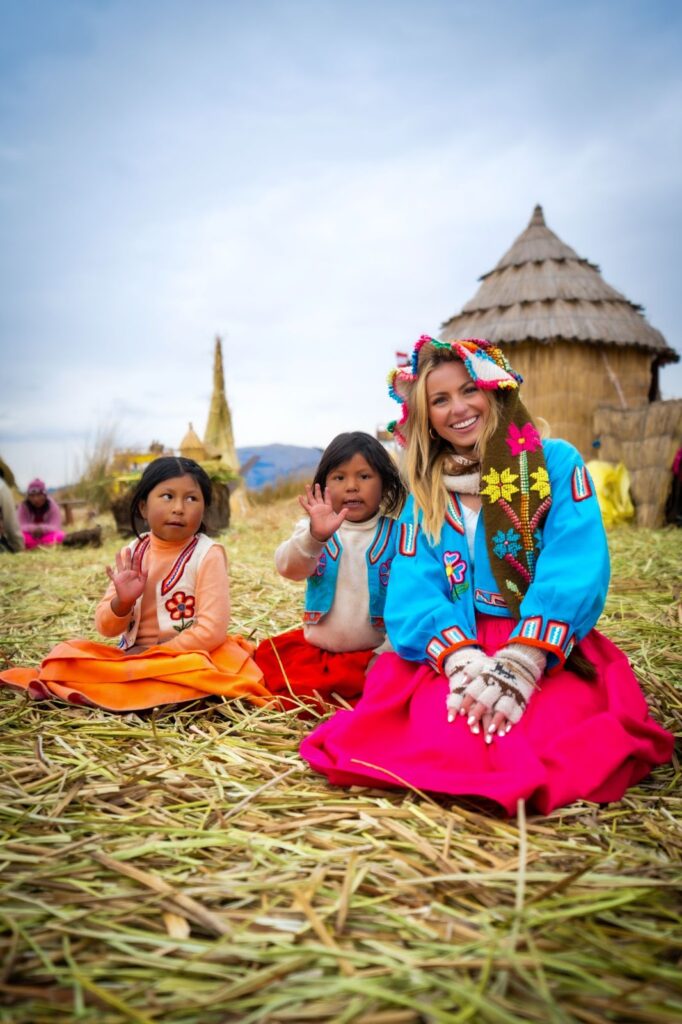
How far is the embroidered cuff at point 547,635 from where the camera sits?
196 centimetres

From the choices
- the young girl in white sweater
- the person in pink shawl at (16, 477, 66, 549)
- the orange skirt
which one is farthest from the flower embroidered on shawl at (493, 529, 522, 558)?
the person in pink shawl at (16, 477, 66, 549)

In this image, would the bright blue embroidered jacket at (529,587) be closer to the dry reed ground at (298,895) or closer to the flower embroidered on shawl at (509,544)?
the flower embroidered on shawl at (509,544)

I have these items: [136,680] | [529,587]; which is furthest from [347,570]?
[136,680]

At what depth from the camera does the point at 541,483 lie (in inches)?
84.5

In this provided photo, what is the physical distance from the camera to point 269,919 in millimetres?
1315

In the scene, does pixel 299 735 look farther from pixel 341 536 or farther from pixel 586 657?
pixel 586 657

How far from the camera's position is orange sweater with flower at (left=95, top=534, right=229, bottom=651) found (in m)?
2.71

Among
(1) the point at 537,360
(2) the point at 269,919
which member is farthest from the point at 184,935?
(1) the point at 537,360

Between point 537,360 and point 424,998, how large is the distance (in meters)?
10.8

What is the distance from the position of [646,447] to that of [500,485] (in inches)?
259

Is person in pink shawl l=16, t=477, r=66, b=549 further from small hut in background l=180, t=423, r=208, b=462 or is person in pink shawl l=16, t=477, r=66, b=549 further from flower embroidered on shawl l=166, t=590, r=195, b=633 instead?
flower embroidered on shawl l=166, t=590, r=195, b=633

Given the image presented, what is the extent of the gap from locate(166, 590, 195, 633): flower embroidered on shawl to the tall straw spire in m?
10.4

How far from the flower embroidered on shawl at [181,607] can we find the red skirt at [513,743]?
37.1 inches

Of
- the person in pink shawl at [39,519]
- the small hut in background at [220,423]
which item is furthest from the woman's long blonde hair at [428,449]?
the small hut in background at [220,423]
